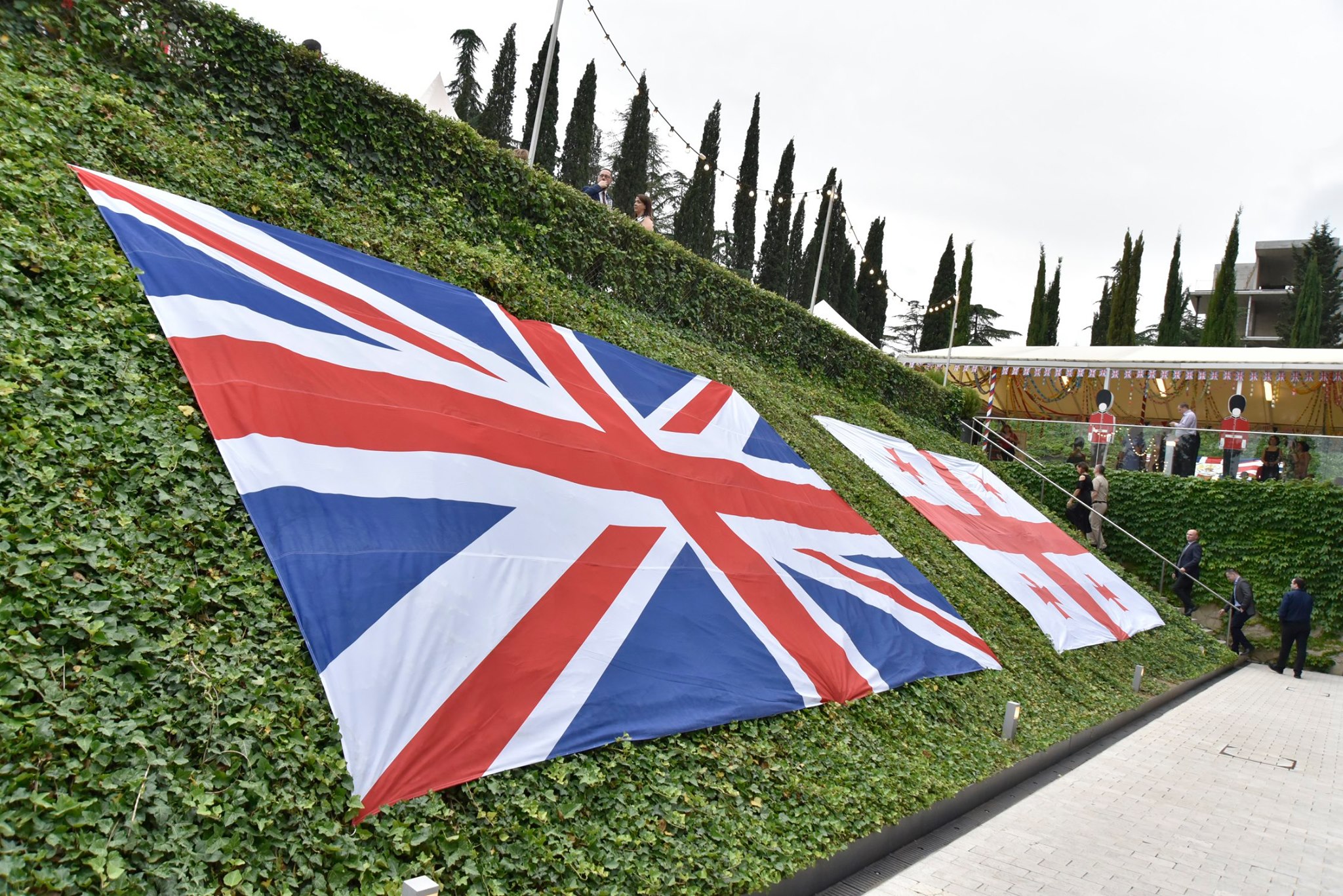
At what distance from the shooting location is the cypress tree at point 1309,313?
130ft

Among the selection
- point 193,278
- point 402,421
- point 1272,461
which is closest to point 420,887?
point 402,421

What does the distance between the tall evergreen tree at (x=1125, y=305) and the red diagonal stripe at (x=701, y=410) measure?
34.9 meters

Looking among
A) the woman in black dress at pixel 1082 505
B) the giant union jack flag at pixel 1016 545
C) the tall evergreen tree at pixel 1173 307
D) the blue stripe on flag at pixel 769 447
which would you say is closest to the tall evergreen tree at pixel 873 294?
the tall evergreen tree at pixel 1173 307

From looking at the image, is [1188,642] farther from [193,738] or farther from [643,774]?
[193,738]

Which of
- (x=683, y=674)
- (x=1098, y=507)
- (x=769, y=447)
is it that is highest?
(x=769, y=447)

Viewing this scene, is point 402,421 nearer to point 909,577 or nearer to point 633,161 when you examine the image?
point 909,577

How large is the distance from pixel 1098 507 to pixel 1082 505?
375 mm

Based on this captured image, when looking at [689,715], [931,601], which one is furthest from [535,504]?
[931,601]

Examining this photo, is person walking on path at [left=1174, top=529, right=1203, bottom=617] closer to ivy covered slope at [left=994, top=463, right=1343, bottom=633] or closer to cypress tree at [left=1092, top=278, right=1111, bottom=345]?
ivy covered slope at [left=994, top=463, right=1343, bottom=633]

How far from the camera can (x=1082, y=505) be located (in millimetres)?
16578

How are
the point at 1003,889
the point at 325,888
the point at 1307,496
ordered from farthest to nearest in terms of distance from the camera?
1. the point at 1307,496
2. the point at 1003,889
3. the point at 325,888

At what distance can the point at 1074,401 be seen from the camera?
2311 centimetres

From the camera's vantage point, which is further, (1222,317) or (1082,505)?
(1222,317)

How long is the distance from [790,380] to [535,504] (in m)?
8.18
